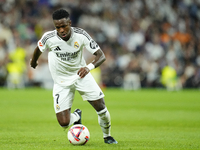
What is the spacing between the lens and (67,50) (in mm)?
6508

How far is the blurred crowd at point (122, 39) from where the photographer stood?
24.1 meters

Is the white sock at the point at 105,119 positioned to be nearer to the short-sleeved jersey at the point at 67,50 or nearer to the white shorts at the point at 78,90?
the white shorts at the point at 78,90

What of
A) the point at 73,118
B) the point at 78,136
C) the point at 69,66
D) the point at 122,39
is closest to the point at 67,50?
the point at 69,66

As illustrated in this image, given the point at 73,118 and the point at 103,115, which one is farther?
the point at 73,118

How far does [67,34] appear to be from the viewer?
6352 mm

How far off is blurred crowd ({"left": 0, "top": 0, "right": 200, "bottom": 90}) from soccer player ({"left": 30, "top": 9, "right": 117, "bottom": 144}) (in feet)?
56.3

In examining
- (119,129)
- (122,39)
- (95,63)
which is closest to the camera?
(95,63)

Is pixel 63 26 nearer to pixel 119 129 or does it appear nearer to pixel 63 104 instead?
pixel 63 104

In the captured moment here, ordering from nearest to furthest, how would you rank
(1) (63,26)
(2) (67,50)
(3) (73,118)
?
(1) (63,26)
(2) (67,50)
(3) (73,118)

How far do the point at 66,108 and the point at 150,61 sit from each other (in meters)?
18.9

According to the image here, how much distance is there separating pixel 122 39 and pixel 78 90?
64.2 feet

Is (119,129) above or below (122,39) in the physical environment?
below

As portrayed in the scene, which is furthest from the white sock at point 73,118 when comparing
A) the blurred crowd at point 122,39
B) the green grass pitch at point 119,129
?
the blurred crowd at point 122,39

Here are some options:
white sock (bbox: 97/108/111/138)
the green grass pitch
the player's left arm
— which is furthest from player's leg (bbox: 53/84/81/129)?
the player's left arm
